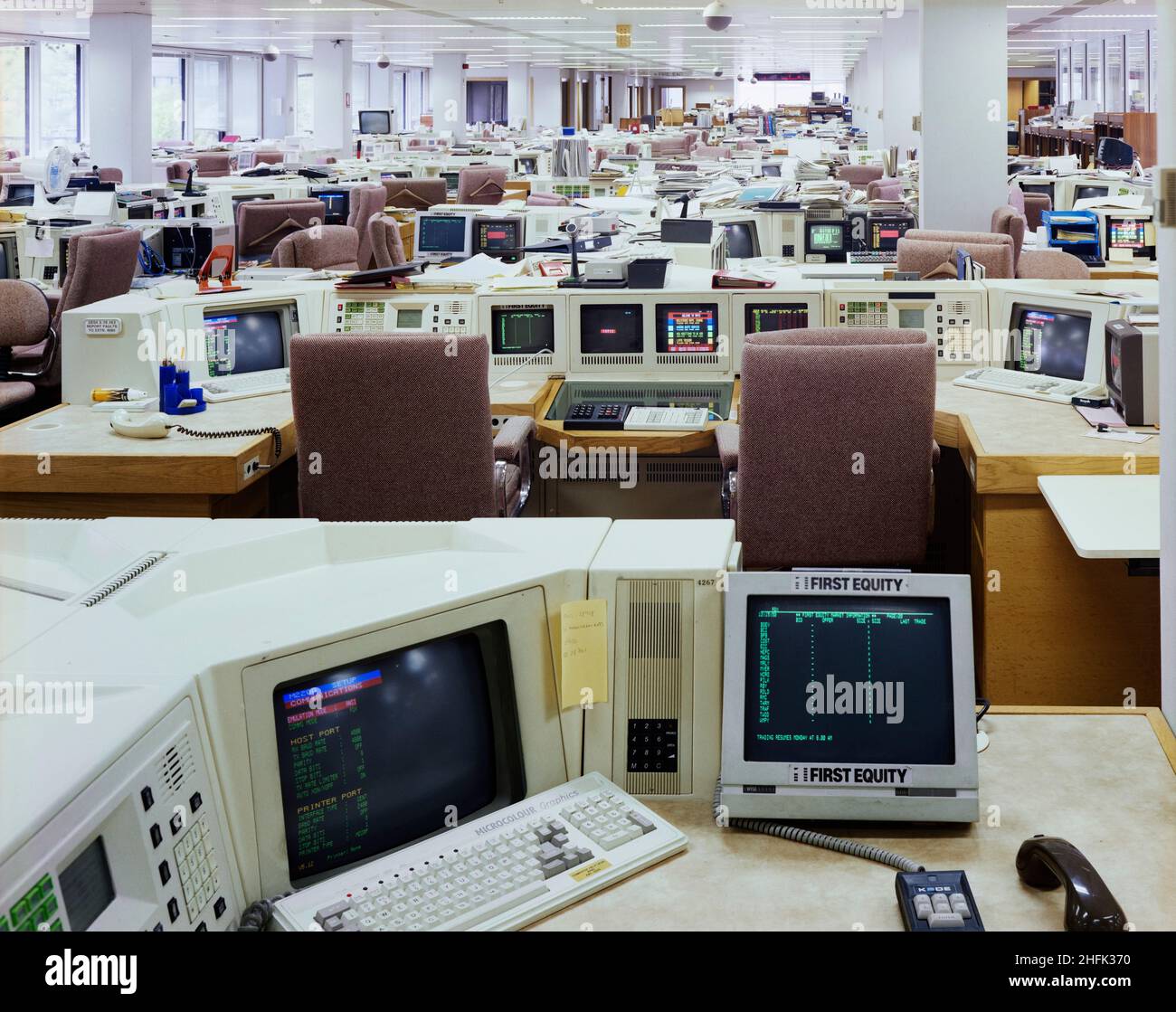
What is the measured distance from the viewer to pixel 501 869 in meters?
1.77

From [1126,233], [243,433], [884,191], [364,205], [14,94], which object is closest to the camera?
[243,433]

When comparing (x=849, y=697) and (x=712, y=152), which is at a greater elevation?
(x=712, y=152)

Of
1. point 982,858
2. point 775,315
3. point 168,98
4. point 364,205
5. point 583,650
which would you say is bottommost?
point 982,858

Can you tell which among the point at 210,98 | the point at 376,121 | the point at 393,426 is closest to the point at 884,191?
the point at 393,426

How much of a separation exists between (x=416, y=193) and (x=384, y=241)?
17.2 feet

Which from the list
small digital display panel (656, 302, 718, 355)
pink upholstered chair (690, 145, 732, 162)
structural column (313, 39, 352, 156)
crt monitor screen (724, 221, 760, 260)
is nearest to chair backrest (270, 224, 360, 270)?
crt monitor screen (724, 221, 760, 260)

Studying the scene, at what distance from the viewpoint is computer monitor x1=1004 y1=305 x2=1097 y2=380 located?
15.3ft

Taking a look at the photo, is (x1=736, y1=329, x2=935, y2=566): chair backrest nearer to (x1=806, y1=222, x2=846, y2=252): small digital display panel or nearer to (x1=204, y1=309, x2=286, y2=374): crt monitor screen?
(x1=204, y1=309, x2=286, y2=374): crt monitor screen

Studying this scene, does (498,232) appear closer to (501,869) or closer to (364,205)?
(364,205)

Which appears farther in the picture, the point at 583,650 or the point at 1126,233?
the point at 1126,233
